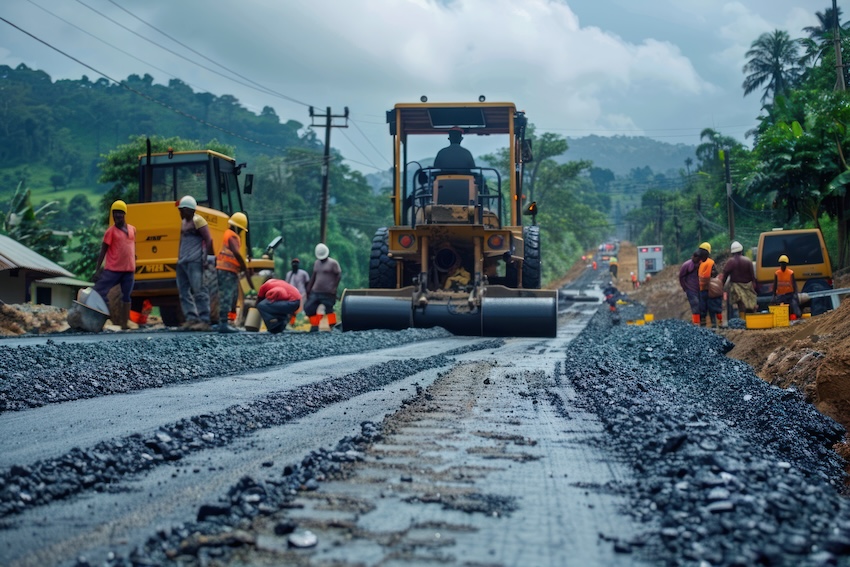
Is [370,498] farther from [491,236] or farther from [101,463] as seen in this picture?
[491,236]

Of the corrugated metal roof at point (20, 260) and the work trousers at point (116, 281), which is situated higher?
the corrugated metal roof at point (20, 260)

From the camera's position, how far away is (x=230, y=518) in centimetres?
301

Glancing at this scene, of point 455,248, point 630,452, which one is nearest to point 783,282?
point 455,248

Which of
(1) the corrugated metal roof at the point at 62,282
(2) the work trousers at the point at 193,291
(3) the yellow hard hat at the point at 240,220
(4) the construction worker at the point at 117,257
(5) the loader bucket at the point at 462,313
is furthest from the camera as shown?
(1) the corrugated metal roof at the point at 62,282

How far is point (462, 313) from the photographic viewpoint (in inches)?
582

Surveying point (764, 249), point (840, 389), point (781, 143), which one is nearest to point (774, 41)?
point (781, 143)

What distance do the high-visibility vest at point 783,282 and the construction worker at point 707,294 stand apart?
1.21 meters

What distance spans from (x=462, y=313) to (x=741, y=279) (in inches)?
243

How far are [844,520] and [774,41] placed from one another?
7097 centimetres

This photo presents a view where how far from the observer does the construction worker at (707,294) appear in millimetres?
17047

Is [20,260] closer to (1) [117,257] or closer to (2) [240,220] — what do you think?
(2) [240,220]

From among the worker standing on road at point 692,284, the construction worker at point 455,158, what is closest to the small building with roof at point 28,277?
the construction worker at point 455,158

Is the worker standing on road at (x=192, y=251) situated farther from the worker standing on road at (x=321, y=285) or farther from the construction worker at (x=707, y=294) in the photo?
the construction worker at (x=707, y=294)

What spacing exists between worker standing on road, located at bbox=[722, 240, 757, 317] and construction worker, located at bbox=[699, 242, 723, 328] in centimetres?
35
